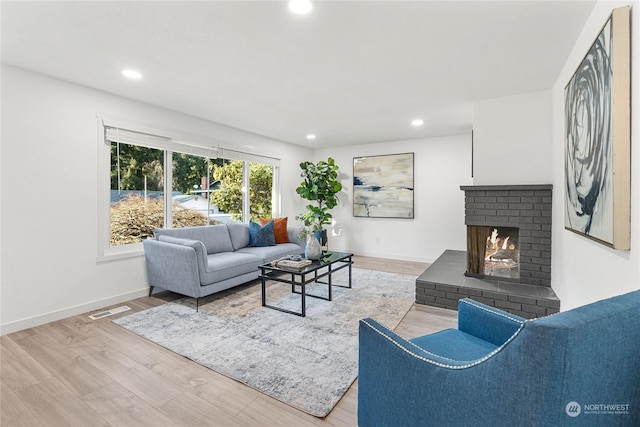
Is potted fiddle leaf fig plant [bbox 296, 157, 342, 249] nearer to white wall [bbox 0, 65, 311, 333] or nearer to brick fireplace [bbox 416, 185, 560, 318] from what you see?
brick fireplace [bbox 416, 185, 560, 318]

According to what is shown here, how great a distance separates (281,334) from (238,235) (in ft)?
7.35

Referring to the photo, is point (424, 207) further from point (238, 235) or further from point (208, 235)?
point (208, 235)

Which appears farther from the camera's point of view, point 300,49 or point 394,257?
point 394,257

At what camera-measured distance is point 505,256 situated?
11.2ft

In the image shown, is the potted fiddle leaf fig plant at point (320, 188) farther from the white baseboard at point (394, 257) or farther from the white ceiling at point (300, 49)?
the white ceiling at point (300, 49)

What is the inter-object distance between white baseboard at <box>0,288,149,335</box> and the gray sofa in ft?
0.77

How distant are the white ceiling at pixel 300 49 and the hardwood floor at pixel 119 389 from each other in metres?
2.37

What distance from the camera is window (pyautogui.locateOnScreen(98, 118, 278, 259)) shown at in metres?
3.48

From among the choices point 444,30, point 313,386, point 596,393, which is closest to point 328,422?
point 313,386

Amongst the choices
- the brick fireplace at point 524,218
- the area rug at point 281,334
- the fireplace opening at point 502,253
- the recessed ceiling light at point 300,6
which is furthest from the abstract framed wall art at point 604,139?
the area rug at point 281,334

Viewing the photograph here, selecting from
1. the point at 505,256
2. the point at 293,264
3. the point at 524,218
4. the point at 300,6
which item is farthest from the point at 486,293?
the point at 300,6

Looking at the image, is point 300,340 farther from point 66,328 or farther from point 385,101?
point 385,101

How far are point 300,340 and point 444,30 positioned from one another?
102 inches

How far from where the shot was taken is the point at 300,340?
2455mm
